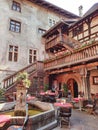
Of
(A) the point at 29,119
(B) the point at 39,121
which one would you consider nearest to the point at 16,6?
(B) the point at 39,121

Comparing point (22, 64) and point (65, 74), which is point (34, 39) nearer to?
point (22, 64)

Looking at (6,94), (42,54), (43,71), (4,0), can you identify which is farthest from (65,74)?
(4,0)

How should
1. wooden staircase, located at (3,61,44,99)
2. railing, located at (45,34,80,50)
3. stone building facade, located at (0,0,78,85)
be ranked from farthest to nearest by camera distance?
1. stone building facade, located at (0,0,78,85)
2. railing, located at (45,34,80,50)
3. wooden staircase, located at (3,61,44,99)

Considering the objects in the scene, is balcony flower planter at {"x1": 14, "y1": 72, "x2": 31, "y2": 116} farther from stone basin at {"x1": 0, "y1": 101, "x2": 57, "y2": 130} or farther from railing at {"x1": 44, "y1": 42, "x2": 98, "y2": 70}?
railing at {"x1": 44, "y1": 42, "x2": 98, "y2": 70}

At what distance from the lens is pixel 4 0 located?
53.5 feet

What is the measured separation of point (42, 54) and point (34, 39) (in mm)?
2220

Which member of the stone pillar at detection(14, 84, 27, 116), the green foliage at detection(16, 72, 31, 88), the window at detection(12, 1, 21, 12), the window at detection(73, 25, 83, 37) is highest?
the window at detection(12, 1, 21, 12)

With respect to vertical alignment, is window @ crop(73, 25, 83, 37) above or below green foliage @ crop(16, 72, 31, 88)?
above

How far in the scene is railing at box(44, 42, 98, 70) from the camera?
9.23 m

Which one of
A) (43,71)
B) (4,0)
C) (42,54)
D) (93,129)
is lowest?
(93,129)

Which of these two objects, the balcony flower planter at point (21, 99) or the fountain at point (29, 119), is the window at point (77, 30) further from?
the fountain at point (29, 119)

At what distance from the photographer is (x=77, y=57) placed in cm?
1059

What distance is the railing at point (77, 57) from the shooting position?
9227 millimetres

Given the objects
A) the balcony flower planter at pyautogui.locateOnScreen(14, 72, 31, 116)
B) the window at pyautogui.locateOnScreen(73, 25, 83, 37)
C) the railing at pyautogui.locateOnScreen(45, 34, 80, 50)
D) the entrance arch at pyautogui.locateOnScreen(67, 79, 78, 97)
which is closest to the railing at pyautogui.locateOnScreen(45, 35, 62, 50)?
the railing at pyautogui.locateOnScreen(45, 34, 80, 50)
